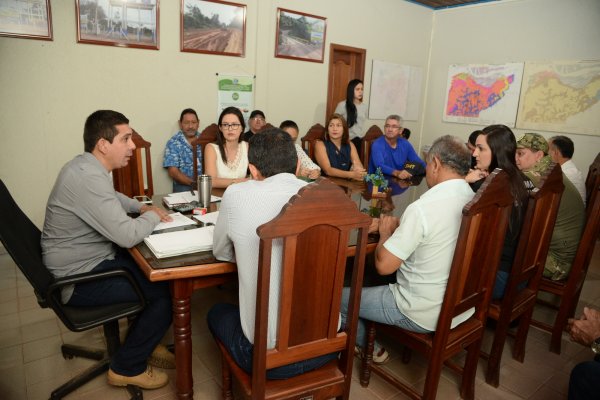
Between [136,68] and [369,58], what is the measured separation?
304cm

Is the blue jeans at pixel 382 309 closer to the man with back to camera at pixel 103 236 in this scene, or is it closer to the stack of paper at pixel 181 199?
the man with back to camera at pixel 103 236

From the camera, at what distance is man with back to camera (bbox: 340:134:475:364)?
135 cm

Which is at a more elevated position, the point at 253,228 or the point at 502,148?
the point at 502,148

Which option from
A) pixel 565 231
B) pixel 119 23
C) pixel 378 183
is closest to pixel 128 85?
pixel 119 23

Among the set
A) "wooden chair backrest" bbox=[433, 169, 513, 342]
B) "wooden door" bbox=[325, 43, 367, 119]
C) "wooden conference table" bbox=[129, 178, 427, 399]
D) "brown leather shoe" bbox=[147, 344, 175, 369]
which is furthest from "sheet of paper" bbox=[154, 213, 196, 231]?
"wooden door" bbox=[325, 43, 367, 119]

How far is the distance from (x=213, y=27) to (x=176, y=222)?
2.83 metres

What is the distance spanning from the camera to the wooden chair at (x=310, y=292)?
1.00 metres

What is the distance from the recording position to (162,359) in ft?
6.15

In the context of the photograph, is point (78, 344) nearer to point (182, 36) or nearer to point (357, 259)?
point (357, 259)

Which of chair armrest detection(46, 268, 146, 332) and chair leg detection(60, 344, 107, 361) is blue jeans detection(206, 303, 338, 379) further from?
chair leg detection(60, 344, 107, 361)

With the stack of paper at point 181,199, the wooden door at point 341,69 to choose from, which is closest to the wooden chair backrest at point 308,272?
the stack of paper at point 181,199

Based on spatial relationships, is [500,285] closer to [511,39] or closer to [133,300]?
[133,300]

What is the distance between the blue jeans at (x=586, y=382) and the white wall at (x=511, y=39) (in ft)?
13.8

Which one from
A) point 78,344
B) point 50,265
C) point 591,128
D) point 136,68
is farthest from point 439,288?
point 591,128
